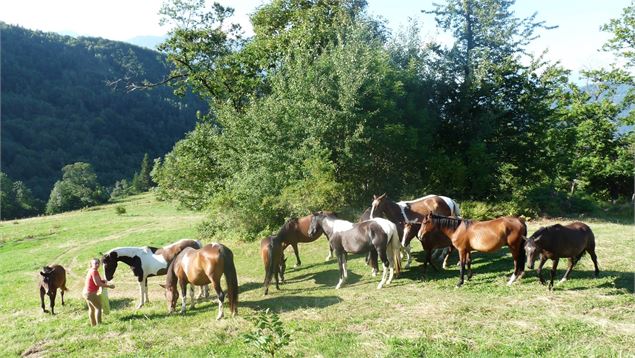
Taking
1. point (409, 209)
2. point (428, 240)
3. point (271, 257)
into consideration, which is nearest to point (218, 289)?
point (271, 257)

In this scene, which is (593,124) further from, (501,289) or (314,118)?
(501,289)

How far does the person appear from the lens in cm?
1063

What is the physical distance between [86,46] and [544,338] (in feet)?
690

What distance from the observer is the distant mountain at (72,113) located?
122m

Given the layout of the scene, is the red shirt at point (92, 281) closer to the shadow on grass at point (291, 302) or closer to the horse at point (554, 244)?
the shadow on grass at point (291, 302)

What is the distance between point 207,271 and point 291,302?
239 cm

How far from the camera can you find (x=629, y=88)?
32.0m

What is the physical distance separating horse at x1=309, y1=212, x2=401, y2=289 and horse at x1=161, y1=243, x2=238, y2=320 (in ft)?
10.6

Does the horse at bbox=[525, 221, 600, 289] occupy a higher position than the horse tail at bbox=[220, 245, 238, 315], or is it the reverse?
the horse at bbox=[525, 221, 600, 289]

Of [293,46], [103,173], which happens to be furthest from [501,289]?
[103,173]

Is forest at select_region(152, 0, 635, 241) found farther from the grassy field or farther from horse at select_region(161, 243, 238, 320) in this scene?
horse at select_region(161, 243, 238, 320)

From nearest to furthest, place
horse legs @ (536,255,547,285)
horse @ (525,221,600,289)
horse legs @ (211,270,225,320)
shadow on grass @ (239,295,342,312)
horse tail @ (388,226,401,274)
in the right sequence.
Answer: horse @ (525,221,600,289)
horse legs @ (536,255,547,285)
horse legs @ (211,270,225,320)
shadow on grass @ (239,295,342,312)
horse tail @ (388,226,401,274)

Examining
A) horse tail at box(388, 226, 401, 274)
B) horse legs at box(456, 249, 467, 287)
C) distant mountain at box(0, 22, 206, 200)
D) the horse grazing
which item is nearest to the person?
the horse grazing

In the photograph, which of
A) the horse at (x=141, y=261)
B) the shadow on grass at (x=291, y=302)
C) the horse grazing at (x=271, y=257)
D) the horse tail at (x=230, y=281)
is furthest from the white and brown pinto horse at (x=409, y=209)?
the horse at (x=141, y=261)
